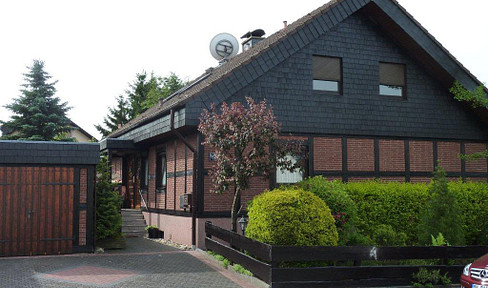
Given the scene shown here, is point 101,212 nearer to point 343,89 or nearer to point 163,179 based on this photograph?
point 163,179

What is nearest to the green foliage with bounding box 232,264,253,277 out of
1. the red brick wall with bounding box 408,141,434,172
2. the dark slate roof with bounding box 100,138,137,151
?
the red brick wall with bounding box 408,141,434,172

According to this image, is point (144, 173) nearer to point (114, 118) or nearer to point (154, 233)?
point (154, 233)

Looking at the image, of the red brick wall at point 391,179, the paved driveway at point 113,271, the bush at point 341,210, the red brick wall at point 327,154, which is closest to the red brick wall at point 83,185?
the paved driveway at point 113,271

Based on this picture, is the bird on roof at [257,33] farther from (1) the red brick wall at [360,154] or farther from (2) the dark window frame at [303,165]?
(2) the dark window frame at [303,165]

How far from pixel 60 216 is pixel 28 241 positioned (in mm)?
941

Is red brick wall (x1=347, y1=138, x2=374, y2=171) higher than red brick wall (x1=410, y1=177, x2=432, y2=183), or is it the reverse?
red brick wall (x1=347, y1=138, x2=374, y2=171)

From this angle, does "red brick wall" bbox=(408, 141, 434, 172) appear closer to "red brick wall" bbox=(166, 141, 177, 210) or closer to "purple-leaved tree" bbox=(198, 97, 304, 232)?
"purple-leaved tree" bbox=(198, 97, 304, 232)

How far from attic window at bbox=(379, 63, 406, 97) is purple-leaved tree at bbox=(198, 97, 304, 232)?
20.9 feet

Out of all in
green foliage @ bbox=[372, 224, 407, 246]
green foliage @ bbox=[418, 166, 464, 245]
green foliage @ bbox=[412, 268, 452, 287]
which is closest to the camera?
green foliage @ bbox=[412, 268, 452, 287]

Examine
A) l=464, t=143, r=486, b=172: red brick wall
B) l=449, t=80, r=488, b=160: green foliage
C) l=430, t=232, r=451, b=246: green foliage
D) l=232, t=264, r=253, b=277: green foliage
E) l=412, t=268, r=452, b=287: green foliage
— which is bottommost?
l=412, t=268, r=452, b=287: green foliage

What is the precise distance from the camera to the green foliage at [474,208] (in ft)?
46.2

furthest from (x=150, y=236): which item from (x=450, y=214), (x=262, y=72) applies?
(x=450, y=214)

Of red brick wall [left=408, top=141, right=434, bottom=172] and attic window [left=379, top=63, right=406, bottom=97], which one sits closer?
red brick wall [left=408, top=141, right=434, bottom=172]

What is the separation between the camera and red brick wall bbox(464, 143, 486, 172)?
17.9m
